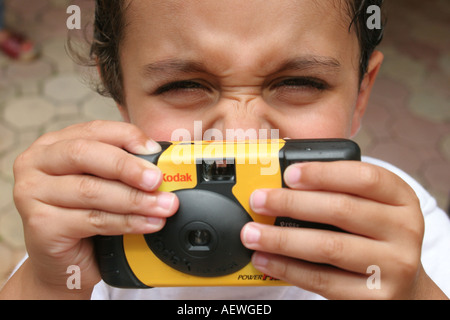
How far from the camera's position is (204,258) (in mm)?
616

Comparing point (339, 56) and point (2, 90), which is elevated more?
point (339, 56)

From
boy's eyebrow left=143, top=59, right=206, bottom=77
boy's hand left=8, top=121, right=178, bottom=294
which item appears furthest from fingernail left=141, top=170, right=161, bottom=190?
boy's eyebrow left=143, top=59, right=206, bottom=77

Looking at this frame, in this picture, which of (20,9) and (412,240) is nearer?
(412,240)

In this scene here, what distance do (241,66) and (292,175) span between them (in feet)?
0.78

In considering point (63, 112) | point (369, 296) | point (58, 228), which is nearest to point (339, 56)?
point (369, 296)

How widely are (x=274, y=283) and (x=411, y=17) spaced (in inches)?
123

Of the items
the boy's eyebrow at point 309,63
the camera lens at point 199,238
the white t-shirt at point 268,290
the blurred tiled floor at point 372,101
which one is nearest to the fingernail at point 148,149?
the camera lens at point 199,238

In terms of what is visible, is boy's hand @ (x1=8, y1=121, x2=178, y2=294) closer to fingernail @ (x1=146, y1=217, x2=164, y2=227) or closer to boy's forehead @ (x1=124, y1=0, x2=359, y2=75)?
fingernail @ (x1=146, y1=217, x2=164, y2=227)

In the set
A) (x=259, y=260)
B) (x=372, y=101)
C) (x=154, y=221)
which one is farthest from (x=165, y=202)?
(x=372, y=101)

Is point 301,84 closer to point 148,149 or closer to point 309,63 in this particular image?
point 309,63

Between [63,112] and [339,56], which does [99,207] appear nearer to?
[339,56]

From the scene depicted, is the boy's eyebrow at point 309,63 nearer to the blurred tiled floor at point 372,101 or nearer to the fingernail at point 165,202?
the fingernail at point 165,202

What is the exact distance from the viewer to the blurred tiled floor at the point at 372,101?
2189 millimetres

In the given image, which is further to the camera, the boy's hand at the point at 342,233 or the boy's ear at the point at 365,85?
the boy's ear at the point at 365,85
